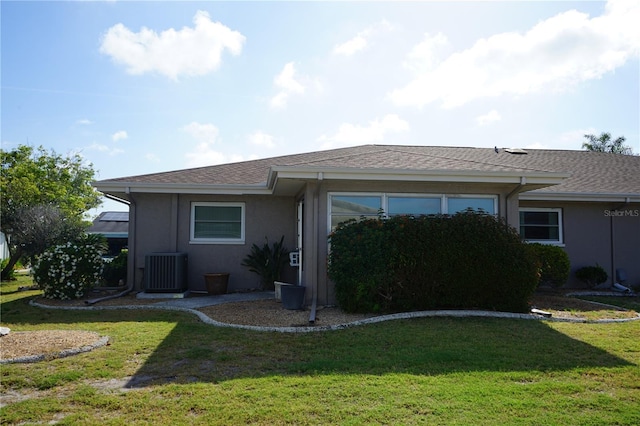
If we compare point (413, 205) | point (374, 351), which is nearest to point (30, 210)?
point (413, 205)

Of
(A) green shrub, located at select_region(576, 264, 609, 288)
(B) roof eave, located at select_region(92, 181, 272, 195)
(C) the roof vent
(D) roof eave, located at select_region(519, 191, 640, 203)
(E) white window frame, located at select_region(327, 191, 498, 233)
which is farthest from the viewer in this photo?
(C) the roof vent

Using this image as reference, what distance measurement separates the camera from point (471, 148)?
17094 mm

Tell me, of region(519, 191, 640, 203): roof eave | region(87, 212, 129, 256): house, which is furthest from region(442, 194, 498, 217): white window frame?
region(87, 212, 129, 256): house

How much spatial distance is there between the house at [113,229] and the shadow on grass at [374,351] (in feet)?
65.9

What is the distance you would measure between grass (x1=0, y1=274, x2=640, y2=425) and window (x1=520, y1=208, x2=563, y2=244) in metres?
6.32

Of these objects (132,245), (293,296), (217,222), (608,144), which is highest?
(608,144)

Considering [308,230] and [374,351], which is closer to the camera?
[374,351]

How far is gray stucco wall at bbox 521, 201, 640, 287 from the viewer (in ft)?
42.6

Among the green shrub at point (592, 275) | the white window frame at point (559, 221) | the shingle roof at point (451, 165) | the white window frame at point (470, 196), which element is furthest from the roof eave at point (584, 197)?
the white window frame at point (470, 196)

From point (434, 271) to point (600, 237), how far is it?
776 centimetres

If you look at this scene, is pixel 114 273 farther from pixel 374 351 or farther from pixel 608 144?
pixel 608 144

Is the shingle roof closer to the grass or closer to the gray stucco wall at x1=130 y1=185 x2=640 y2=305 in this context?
the gray stucco wall at x1=130 y1=185 x2=640 y2=305

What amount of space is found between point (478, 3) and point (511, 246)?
5.75 meters

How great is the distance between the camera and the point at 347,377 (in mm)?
4582
